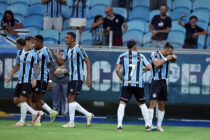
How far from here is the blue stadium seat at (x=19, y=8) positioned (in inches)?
671

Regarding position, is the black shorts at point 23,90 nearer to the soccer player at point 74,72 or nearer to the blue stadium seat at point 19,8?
the soccer player at point 74,72

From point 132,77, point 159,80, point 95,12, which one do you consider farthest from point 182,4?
point 132,77

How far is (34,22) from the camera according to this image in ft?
53.1

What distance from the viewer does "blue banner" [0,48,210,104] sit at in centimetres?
1284

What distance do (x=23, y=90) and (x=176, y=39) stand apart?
524 cm

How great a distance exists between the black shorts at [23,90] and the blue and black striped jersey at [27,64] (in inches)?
3.5

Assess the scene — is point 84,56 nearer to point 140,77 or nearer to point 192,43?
point 140,77

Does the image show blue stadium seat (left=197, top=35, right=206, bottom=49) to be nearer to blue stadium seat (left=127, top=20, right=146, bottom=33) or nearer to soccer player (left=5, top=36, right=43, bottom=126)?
blue stadium seat (left=127, top=20, right=146, bottom=33)

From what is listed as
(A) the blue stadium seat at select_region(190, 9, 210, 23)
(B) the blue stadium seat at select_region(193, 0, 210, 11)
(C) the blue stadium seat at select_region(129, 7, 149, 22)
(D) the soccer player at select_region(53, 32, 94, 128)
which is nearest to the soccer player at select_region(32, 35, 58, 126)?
(D) the soccer player at select_region(53, 32, 94, 128)

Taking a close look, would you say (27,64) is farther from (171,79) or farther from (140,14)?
(140,14)

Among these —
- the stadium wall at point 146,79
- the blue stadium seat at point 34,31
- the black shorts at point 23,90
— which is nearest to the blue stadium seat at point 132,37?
the stadium wall at point 146,79

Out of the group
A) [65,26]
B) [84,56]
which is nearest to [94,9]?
[65,26]

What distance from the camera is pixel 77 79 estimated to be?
31.8 ft

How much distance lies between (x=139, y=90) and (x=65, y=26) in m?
6.89
